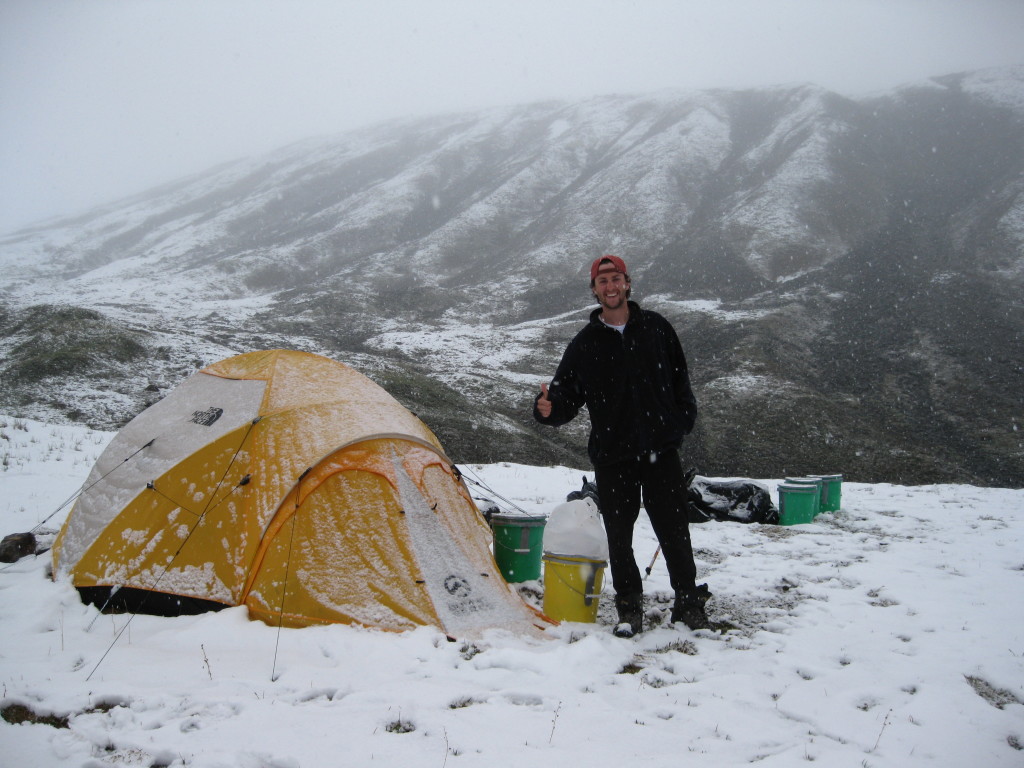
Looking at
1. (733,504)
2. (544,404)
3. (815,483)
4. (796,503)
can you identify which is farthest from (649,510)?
(815,483)

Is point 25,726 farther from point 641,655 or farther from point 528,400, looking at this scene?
point 528,400

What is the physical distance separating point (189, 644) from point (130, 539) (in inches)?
49.3

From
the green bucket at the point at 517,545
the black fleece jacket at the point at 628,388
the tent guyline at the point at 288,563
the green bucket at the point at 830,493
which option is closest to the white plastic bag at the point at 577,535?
the black fleece jacket at the point at 628,388

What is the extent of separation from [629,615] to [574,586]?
46 cm

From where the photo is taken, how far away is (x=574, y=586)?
459cm

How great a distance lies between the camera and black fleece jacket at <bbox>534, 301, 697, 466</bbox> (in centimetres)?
449

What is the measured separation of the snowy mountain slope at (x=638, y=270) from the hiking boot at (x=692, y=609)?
11.0m

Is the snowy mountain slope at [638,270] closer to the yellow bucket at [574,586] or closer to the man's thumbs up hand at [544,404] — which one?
the yellow bucket at [574,586]

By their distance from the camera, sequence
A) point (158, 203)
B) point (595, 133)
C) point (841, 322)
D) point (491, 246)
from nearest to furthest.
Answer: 1. point (841, 322)
2. point (491, 246)
3. point (595, 133)
4. point (158, 203)

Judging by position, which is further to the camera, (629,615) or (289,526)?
(629,615)

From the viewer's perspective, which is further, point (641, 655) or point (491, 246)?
point (491, 246)

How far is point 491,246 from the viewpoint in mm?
51469

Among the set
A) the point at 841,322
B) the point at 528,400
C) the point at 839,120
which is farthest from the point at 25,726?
the point at 839,120

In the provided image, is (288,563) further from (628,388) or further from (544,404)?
(628,388)
